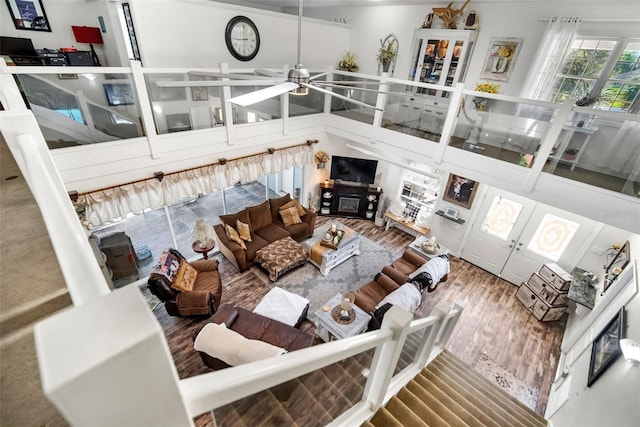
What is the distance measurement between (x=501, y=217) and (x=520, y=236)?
1.61ft

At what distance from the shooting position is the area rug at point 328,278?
516cm

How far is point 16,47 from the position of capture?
4934 mm

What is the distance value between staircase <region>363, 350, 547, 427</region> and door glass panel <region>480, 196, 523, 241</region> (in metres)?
3.46

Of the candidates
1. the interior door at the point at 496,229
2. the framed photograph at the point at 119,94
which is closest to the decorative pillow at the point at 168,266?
the framed photograph at the point at 119,94

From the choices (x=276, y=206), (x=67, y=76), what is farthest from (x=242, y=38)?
(x=276, y=206)

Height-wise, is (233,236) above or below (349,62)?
below

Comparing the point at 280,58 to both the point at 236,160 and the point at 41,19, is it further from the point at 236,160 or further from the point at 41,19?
the point at 41,19

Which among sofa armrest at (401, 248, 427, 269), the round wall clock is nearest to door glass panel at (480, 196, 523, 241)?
sofa armrest at (401, 248, 427, 269)

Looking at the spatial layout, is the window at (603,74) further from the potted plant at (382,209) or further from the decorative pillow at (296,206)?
the decorative pillow at (296,206)

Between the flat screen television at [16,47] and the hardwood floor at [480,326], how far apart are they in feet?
16.2

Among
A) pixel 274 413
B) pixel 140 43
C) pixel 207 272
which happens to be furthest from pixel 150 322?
pixel 140 43

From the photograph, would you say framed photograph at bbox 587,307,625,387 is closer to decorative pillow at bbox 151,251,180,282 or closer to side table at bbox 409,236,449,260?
side table at bbox 409,236,449,260

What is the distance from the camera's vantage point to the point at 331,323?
4.08 meters

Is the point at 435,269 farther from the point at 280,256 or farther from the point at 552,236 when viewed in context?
the point at 280,256
